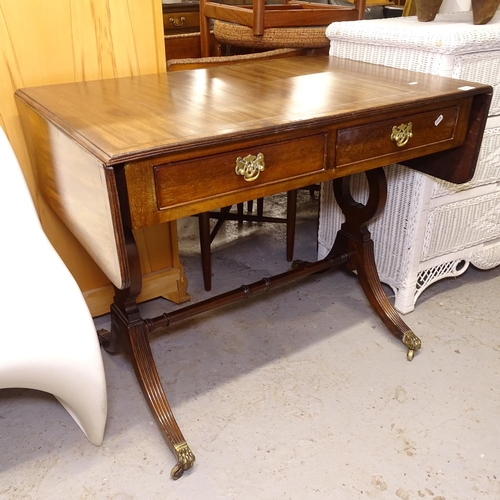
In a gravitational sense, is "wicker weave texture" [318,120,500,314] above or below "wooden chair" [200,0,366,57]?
below

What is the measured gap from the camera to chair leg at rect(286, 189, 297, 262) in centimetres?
208

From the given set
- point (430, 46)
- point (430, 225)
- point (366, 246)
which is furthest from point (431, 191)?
point (430, 46)

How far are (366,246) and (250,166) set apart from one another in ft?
2.60

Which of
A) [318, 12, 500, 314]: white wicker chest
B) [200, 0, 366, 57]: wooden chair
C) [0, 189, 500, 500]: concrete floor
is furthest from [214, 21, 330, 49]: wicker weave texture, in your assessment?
[0, 189, 500, 500]: concrete floor

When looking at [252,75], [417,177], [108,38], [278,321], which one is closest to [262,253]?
[278,321]

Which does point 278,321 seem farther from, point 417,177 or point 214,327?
point 417,177

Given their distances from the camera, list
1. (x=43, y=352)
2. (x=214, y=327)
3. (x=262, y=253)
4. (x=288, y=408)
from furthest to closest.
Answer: (x=262, y=253) < (x=214, y=327) < (x=288, y=408) < (x=43, y=352)

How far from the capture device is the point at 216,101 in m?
1.22

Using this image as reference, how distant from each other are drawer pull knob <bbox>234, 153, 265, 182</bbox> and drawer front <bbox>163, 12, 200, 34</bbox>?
2.69m

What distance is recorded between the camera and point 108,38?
148 cm

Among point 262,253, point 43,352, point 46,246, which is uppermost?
point 46,246

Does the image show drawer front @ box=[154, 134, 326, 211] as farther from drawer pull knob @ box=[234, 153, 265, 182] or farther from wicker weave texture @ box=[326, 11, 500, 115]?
wicker weave texture @ box=[326, 11, 500, 115]

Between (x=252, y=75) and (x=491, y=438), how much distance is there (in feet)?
3.73

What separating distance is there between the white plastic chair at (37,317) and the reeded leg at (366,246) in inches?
36.9
